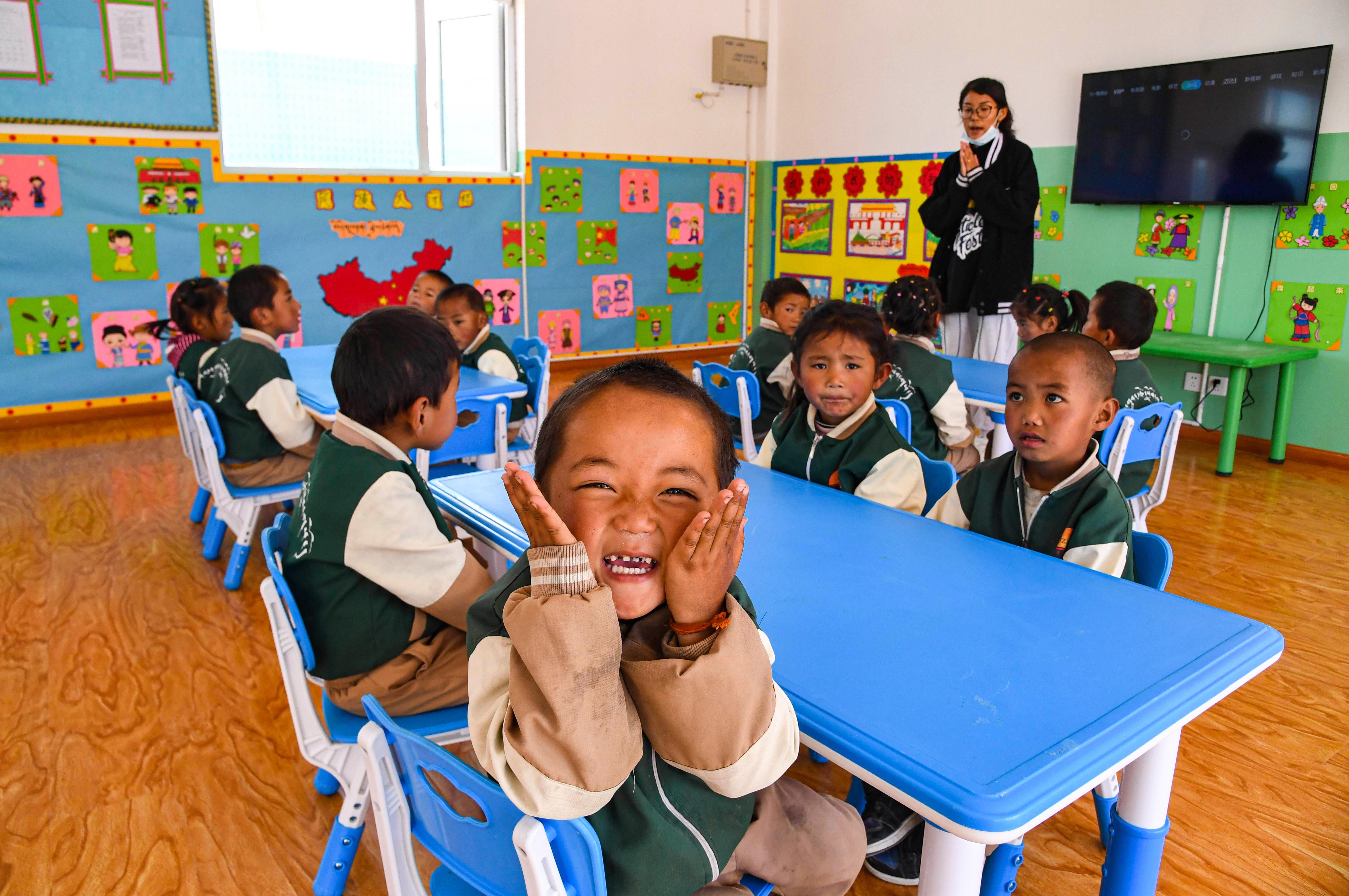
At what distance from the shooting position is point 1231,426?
415 cm

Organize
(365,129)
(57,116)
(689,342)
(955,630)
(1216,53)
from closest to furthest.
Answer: (955,630) < (1216,53) < (57,116) < (365,129) < (689,342)

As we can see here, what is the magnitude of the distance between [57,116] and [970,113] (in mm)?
4437

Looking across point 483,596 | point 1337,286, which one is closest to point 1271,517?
point 1337,286

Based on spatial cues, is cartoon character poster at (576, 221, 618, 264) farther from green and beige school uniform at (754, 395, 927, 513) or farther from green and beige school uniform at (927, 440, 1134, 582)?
green and beige school uniform at (927, 440, 1134, 582)

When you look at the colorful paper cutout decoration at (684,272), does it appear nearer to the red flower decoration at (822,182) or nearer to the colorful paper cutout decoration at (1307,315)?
the red flower decoration at (822,182)

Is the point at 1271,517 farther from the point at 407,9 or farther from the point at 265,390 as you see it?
the point at 407,9

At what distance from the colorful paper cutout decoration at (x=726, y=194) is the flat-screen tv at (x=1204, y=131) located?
8.96 feet

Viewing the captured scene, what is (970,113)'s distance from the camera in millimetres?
3662

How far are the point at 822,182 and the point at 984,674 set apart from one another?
613cm

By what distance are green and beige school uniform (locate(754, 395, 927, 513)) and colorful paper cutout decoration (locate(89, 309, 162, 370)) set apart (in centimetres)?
445

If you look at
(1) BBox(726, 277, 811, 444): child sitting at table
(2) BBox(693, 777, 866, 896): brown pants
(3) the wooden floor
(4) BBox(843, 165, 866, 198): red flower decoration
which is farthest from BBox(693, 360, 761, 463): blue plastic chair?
(4) BBox(843, 165, 866, 198): red flower decoration

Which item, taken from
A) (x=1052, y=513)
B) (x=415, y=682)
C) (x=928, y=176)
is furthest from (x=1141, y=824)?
(x=928, y=176)

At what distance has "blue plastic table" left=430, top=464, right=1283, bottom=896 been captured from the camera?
2.75 ft

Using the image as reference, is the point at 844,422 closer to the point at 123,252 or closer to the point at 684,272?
the point at 123,252
